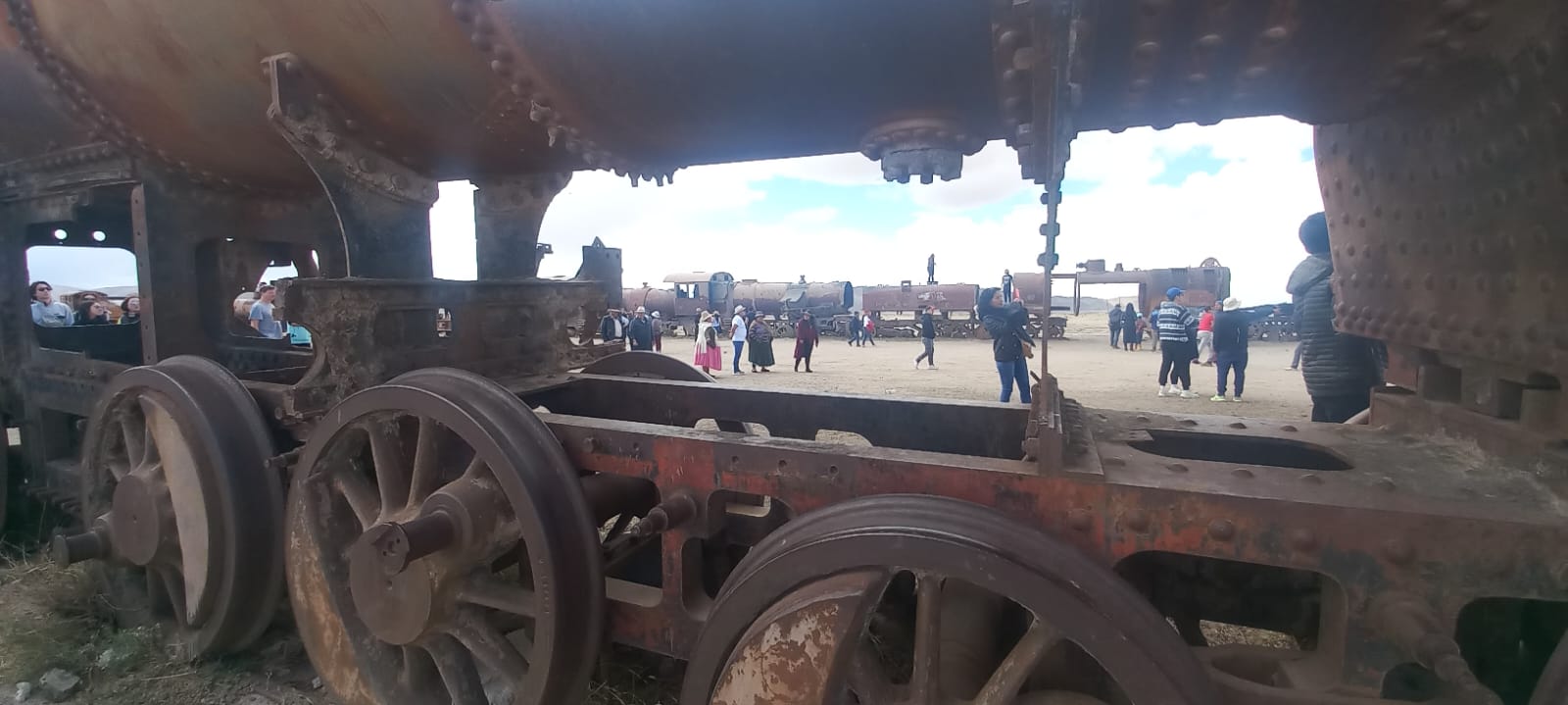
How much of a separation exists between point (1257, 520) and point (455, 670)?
233cm

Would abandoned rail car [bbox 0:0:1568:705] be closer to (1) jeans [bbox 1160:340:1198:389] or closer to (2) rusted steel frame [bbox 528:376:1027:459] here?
(2) rusted steel frame [bbox 528:376:1027:459]

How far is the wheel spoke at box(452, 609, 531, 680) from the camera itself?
90.1 inches

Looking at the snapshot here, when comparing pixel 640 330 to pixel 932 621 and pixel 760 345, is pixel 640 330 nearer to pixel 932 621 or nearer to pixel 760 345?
pixel 760 345

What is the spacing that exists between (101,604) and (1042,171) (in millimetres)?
4628

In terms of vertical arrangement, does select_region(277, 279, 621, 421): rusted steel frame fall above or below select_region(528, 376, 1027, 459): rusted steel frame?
above

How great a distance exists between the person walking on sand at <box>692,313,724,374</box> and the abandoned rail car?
11.4 metres

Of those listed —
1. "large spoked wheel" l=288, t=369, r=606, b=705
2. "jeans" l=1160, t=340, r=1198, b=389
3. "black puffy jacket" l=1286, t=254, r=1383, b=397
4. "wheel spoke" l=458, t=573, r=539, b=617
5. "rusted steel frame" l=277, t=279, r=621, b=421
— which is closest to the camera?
"large spoked wheel" l=288, t=369, r=606, b=705

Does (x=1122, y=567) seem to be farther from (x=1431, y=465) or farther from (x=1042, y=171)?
(x=1042, y=171)

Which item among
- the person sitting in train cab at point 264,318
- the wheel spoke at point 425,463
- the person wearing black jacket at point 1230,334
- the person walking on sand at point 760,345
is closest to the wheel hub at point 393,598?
the wheel spoke at point 425,463

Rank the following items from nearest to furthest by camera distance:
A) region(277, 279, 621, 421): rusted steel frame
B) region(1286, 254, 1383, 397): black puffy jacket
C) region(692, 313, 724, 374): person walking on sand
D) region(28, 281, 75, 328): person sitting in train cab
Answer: region(277, 279, 621, 421): rusted steel frame < region(1286, 254, 1383, 397): black puffy jacket < region(28, 281, 75, 328): person sitting in train cab < region(692, 313, 724, 374): person walking on sand

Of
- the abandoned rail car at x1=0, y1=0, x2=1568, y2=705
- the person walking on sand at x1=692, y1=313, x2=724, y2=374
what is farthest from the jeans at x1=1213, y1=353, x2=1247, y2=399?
the abandoned rail car at x1=0, y1=0, x2=1568, y2=705

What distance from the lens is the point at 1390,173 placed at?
6.75 ft

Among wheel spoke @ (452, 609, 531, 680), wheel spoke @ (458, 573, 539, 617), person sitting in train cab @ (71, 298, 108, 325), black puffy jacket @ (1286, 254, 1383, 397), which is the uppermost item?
person sitting in train cab @ (71, 298, 108, 325)

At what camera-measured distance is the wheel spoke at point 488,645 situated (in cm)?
229
